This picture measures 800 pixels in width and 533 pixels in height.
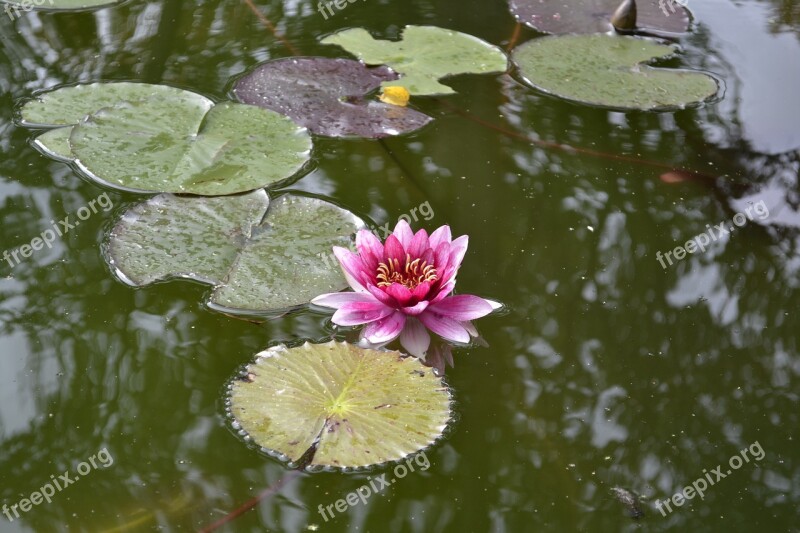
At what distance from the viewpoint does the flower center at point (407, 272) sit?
7.57 ft

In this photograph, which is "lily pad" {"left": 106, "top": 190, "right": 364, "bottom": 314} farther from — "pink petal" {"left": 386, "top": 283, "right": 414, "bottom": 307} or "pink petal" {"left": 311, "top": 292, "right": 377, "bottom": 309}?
"pink petal" {"left": 386, "top": 283, "right": 414, "bottom": 307}

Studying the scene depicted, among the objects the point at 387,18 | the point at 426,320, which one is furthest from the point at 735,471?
the point at 387,18

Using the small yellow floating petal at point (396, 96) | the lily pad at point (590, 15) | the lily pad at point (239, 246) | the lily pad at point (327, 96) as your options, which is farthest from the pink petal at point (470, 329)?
the lily pad at point (590, 15)

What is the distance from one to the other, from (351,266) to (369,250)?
72 millimetres

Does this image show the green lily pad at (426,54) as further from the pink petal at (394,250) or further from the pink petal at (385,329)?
the pink petal at (385,329)

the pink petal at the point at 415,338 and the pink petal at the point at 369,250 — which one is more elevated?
the pink petal at the point at 369,250

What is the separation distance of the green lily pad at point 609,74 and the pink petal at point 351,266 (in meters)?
1.61

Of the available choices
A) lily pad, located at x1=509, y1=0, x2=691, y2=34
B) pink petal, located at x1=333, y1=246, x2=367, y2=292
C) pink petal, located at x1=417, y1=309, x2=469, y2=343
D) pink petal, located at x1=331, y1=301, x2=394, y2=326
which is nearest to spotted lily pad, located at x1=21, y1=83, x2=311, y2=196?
pink petal, located at x1=333, y1=246, x2=367, y2=292

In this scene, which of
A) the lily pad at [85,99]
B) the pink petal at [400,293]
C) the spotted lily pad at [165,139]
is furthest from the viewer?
the lily pad at [85,99]

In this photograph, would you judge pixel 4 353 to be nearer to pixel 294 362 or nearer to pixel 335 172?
pixel 294 362

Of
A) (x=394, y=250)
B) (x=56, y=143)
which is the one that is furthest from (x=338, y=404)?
(x=56, y=143)

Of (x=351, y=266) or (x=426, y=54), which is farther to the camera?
(x=426, y=54)

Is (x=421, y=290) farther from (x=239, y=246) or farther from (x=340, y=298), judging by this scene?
(x=239, y=246)

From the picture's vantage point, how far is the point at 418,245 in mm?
2342
